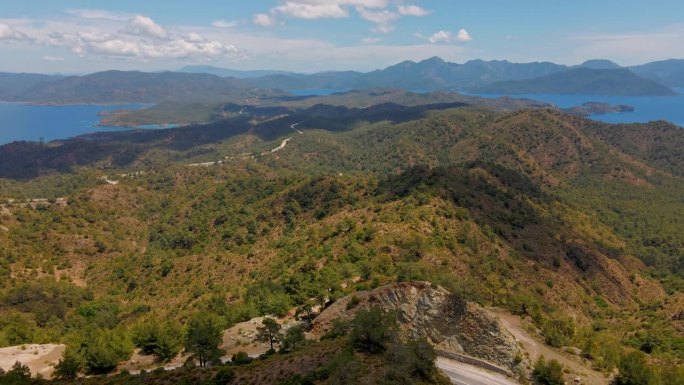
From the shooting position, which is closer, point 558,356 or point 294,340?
point 294,340

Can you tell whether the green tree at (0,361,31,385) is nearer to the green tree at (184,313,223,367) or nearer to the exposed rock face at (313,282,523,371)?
the green tree at (184,313,223,367)

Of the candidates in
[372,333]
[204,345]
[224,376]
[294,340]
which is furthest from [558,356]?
[204,345]

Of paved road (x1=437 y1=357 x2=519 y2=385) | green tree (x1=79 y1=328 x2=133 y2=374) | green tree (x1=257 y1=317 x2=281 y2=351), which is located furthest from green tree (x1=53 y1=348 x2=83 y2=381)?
paved road (x1=437 y1=357 x2=519 y2=385)

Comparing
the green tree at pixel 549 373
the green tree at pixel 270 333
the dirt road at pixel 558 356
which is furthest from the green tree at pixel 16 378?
the dirt road at pixel 558 356

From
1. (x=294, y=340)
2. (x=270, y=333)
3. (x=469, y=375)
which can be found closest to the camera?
(x=469, y=375)

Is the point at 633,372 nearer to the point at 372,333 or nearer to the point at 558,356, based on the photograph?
the point at 558,356

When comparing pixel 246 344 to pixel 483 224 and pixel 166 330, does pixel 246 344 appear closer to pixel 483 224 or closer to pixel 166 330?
pixel 166 330
